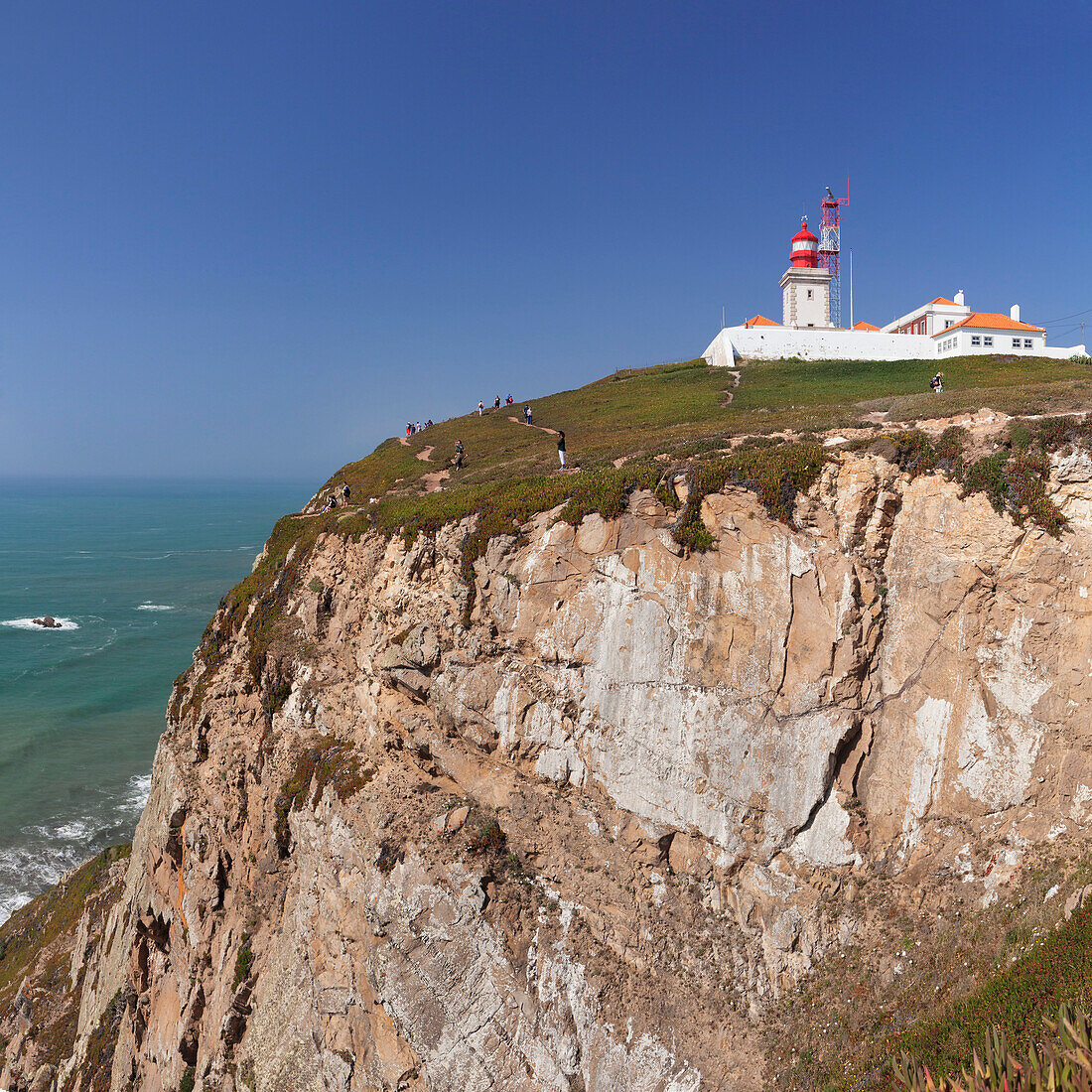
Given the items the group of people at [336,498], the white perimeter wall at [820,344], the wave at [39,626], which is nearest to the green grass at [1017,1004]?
the group of people at [336,498]

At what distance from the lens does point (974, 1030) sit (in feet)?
39.1

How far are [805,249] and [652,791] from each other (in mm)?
56342

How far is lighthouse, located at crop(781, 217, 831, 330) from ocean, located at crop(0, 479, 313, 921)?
207ft

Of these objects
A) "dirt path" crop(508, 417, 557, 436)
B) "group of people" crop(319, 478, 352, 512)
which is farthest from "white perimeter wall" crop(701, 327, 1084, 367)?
"group of people" crop(319, 478, 352, 512)

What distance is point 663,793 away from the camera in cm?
1667

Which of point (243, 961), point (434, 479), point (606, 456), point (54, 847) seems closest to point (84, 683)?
point (54, 847)

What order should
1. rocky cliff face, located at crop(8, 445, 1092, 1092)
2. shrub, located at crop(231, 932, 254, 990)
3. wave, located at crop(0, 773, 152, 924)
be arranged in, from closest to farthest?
rocky cliff face, located at crop(8, 445, 1092, 1092) → shrub, located at crop(231, 932, 254, 990) → wave, located at crop(0, 773, 152, 924)

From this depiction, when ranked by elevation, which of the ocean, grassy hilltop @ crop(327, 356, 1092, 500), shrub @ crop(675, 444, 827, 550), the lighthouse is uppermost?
the lighthouse

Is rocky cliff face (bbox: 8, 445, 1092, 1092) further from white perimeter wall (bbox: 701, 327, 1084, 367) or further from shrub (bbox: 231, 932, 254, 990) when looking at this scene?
white perimeter wall (bbox: 701, 327, 1084, 367)

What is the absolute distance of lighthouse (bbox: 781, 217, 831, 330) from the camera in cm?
5703

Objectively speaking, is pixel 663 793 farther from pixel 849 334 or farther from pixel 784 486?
pixel 849 334

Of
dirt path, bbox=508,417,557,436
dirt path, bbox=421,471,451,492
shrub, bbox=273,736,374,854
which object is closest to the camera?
shrub, bbox=273,736,374,854

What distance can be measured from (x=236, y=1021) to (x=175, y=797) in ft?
24.7

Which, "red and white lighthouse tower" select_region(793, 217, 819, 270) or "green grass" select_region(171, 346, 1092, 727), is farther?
"red and white lighthouse tower" select_region(793, 217, 819, 270)
